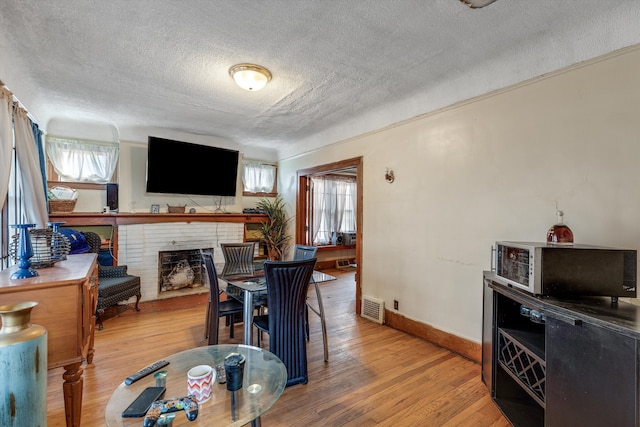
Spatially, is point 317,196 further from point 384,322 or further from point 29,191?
point 29,191

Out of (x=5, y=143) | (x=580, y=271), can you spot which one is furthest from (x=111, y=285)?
(x=580, y=271)

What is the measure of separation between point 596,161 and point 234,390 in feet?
8.44

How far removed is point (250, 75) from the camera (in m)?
2.44

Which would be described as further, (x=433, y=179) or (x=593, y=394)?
(x=433, y=179)

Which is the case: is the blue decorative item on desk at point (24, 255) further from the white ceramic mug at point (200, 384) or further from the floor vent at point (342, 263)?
the floor vent at point (342, 263)

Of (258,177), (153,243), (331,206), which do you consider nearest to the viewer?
(153,243)

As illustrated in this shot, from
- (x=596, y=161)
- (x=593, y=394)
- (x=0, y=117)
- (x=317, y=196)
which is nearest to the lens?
(x=593, y=394)

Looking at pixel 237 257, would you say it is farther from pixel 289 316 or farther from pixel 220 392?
pixel 220 392

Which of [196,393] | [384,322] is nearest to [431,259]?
[384,322]

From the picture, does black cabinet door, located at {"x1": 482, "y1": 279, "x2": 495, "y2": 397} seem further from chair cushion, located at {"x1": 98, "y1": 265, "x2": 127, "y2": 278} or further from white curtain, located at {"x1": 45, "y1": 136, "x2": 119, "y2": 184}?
white curtain, located at {"x1": 45, "y1": 136, "x2": 119, "y2": 184}

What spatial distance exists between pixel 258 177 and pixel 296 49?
12.0ft

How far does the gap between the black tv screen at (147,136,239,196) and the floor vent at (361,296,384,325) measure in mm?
2925

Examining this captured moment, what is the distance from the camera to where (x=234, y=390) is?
1.35 metres

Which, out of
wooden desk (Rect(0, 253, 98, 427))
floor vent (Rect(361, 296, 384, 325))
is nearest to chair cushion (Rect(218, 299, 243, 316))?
wooden desk (Rect(0, 253, 98, 427))
